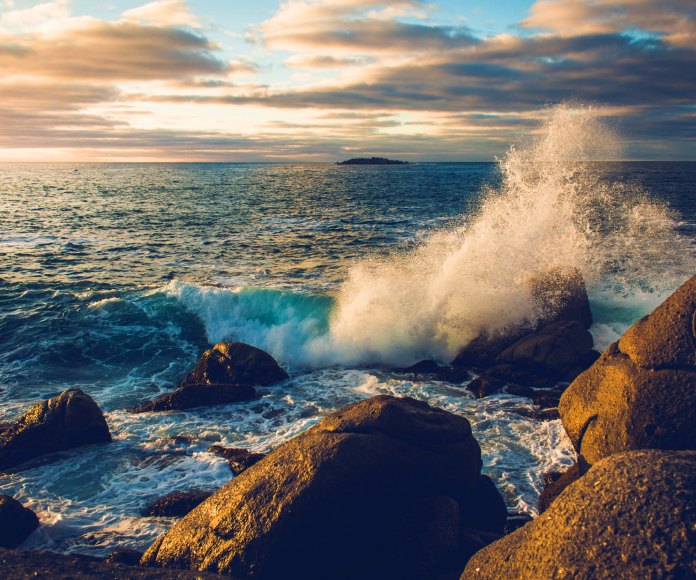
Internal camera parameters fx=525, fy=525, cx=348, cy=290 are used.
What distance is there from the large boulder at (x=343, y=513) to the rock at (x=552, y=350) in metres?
7.07

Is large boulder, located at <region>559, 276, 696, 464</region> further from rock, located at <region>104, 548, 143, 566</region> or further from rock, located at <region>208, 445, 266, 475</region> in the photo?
rock, located at <region>104, 548, 143, 566</region>

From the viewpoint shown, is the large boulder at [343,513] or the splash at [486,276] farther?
the splash at [486,276]

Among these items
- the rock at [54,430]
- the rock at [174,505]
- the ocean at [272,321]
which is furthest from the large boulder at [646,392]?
the rock at [54,430]

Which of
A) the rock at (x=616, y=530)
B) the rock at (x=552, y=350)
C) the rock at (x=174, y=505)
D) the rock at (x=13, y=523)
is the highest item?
the rock at (x=616, y=530)

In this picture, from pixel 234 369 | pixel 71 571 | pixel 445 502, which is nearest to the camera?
pixel 71 571

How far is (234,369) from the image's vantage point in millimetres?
13164

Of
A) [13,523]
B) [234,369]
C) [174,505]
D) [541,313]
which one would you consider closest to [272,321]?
[234,369]

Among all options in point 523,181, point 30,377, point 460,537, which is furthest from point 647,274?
point 30,377

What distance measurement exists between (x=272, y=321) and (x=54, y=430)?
345 inches

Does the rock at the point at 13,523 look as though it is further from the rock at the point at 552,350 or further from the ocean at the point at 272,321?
the rock at the point at 552,350

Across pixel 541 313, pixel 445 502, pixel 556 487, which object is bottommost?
pixel 556 487

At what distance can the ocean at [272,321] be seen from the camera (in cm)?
899

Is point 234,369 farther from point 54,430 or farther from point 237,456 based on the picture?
point 54,430

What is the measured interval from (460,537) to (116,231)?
3652cm
